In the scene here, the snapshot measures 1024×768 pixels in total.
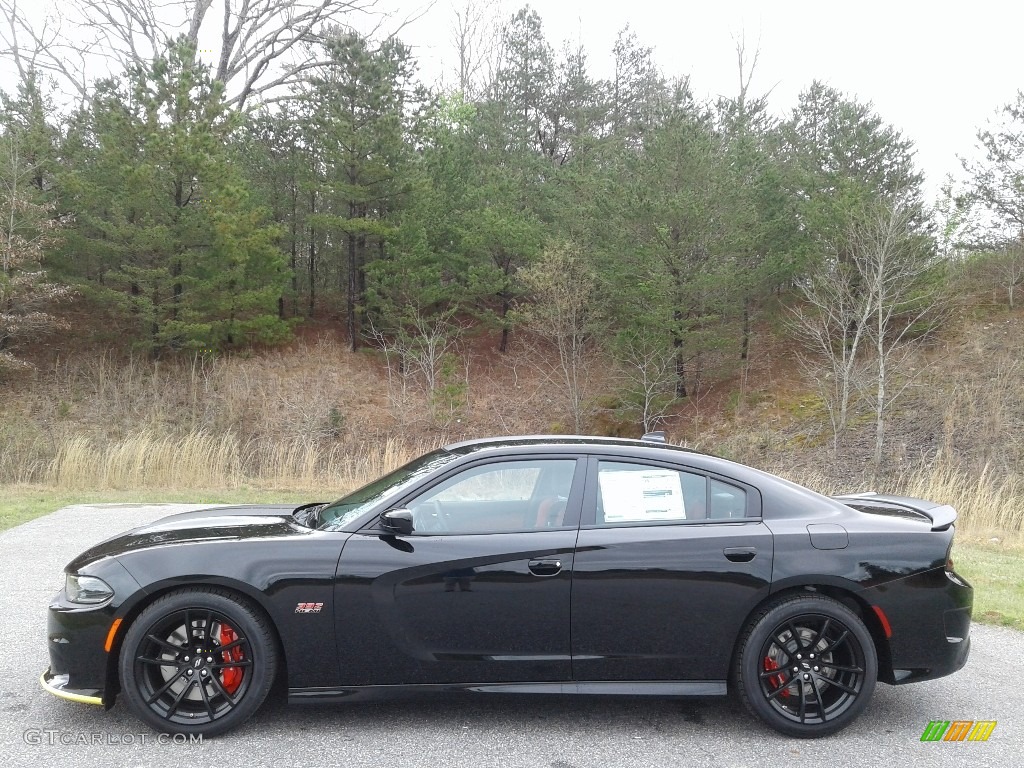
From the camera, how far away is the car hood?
4059mm

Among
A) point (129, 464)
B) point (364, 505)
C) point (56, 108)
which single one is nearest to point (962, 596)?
point (364, 505)

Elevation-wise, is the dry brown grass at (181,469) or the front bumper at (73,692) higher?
the dry brown grass at (181,469)

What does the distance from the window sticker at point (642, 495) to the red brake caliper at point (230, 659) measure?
1938 millimetres

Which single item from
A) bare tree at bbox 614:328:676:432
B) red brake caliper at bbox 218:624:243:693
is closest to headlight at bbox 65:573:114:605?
red brake caliper at bbox 218:624:243:693

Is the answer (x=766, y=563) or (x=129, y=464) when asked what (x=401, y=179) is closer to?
(x=129, y=464)

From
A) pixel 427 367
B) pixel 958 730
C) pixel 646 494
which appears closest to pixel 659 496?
pixel 646 494

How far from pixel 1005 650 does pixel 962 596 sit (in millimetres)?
1989

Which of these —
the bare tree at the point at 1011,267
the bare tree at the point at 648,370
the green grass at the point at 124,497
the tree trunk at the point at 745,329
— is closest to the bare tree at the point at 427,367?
the bare tree at the point at 648,370

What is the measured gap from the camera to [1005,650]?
5.51 meters

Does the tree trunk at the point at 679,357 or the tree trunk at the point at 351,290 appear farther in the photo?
the tree trunk at the point at 351,290

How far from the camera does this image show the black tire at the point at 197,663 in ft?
12.3

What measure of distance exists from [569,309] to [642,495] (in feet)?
66.7

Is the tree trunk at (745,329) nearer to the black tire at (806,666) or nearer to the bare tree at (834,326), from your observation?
the bare tree at (834,326)

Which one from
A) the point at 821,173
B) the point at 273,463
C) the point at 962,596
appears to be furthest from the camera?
the point at 821,173
